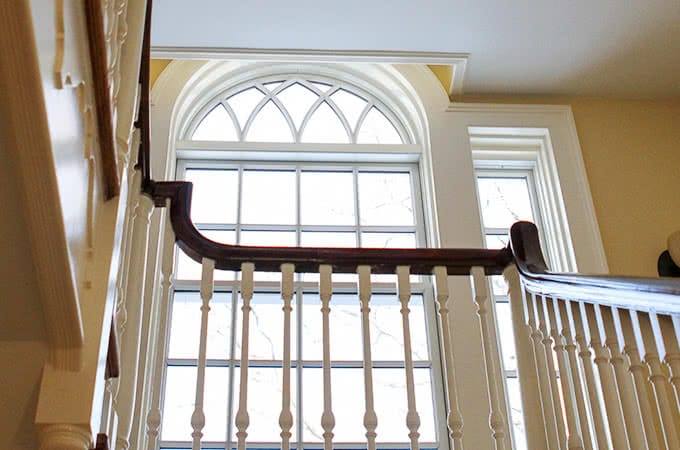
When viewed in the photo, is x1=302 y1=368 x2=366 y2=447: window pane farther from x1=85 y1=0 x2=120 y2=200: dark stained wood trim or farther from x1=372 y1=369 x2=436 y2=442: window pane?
x1=85 y1=0 x2=120 y2=200: dark stained wood trim

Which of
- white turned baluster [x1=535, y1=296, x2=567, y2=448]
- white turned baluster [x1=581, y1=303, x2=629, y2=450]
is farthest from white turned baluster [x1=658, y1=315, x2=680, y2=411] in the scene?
white turned baluster [x1=535, y1=296, x2=567, y2=448]

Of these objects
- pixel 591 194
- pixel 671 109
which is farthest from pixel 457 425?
pixel 671 109

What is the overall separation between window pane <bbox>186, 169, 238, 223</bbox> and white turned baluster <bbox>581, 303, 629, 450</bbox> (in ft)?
9.26

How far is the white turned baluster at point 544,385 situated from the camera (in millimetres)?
2727

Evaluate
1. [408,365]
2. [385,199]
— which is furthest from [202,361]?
[385,199]

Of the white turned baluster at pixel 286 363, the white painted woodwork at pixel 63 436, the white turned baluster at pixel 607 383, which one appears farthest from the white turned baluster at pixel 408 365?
the white painted woodwork at pixel 63 436

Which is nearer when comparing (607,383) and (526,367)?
(607,383)

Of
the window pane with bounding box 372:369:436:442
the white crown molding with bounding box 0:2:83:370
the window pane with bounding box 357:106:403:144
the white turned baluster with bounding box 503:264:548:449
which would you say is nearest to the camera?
the white crown molding with bounding box 0:2:83:370

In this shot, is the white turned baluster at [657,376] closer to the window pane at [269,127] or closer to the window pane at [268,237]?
the window pane at [268,237]

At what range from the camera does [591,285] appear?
7.55ft

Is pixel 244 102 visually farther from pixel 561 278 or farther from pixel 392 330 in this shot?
pixel 561 278

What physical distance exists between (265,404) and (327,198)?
4.34ft

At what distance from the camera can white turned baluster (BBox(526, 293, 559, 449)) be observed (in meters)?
2.73

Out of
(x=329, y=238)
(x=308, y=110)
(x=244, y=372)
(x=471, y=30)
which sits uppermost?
(x=471, y=30)
